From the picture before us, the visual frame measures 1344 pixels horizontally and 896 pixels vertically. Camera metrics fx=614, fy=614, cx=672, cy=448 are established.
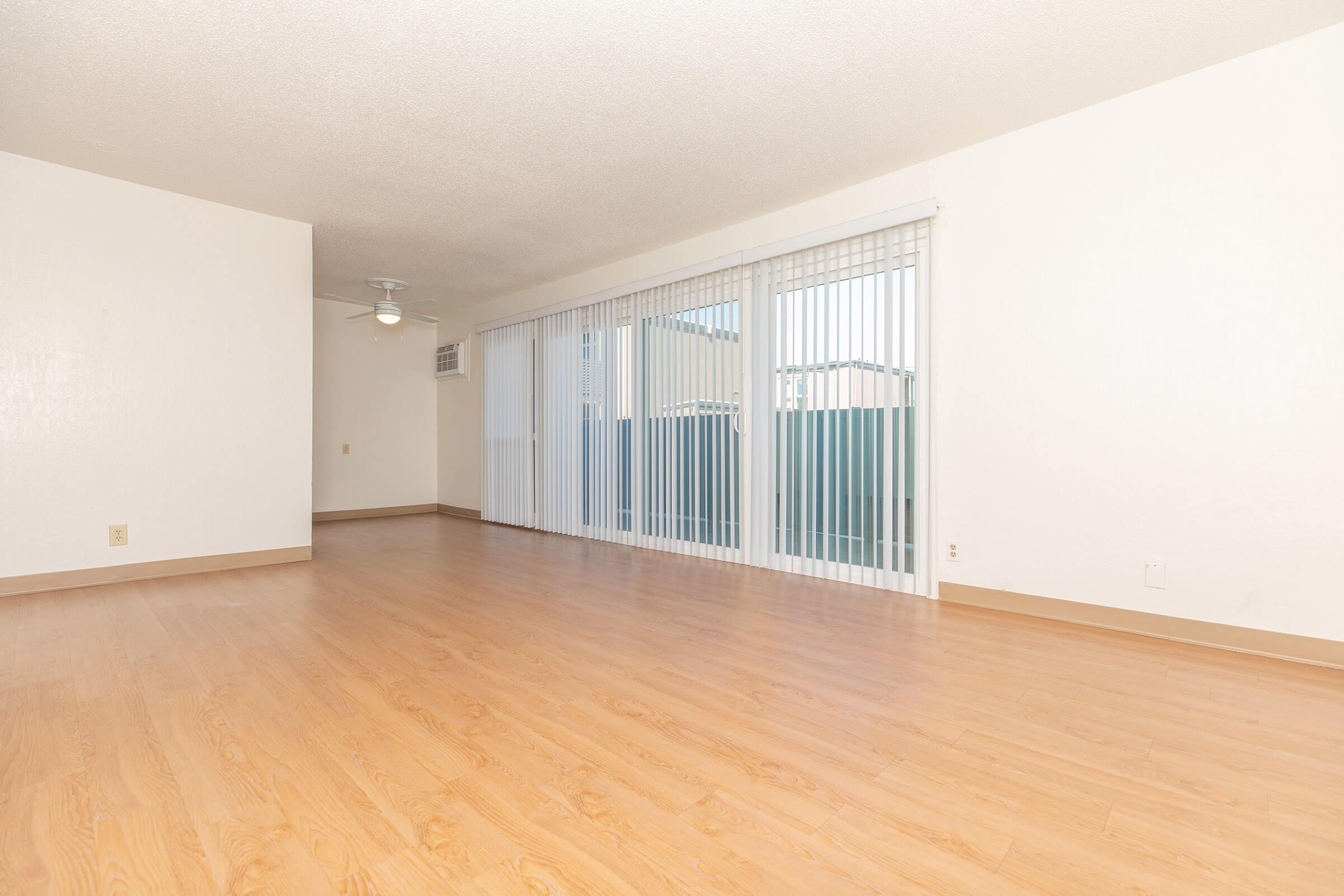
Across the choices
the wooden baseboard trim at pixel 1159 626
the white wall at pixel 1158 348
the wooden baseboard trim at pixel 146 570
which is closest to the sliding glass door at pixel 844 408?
the white wall at pixel 1158 348

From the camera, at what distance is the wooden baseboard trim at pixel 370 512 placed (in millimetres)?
7285

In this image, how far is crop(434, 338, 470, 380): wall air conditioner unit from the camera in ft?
25.6

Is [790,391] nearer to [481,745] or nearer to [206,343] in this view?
[481,745]

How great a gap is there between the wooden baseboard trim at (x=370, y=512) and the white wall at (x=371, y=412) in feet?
0.15

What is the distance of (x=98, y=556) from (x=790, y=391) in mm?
4757

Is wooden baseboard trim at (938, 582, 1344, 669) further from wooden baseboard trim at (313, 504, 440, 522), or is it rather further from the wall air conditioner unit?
wooden baseboard trim at (313, 504, 440, 522)

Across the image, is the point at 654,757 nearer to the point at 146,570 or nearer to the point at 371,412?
the point at 146,570

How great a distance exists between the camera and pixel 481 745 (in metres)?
1.87

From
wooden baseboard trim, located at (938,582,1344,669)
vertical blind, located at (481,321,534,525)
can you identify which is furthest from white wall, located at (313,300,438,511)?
wooden baseboard trim, located at (938,582,1344,669)

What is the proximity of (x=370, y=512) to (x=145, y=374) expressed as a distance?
12.2 ft

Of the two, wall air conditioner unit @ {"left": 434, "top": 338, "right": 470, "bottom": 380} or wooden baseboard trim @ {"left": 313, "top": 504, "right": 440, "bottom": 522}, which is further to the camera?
wall air conditioner unit @ {"left": 434, "top": 338, "right": 470, "bottom": 380}

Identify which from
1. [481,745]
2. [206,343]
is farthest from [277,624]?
[206,343]

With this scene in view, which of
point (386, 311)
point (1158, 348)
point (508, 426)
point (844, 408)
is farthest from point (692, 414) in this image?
point (386, 311)

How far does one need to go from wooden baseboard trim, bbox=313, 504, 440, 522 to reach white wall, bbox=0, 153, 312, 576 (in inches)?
103
